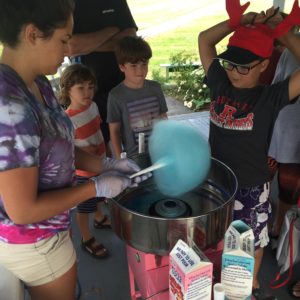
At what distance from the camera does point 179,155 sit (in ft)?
3.13

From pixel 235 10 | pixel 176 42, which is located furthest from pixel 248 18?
pixel 176 42

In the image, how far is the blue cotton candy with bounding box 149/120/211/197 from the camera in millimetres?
960

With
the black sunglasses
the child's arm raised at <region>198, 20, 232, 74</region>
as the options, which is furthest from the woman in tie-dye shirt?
the child's arm raised at <region>198, 20, 232, 74</region>

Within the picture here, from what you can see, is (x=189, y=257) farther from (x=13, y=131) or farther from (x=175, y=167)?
(x=13, y=131)

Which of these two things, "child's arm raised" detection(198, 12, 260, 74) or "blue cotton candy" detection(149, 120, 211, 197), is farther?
"child's arm raised" detection(198, 12, 260, 74)

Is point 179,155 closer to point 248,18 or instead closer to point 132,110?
point 248,18

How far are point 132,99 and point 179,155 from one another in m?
0.99

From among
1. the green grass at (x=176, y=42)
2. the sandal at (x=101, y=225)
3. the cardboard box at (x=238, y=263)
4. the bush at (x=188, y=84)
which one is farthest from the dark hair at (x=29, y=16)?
the green grass at (x=176, y=42)

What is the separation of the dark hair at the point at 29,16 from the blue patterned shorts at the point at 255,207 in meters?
1.02

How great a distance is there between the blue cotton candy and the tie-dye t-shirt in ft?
0.91

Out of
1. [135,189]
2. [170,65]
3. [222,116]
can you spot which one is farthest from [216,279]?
[170,65]

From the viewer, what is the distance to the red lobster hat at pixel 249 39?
132cm

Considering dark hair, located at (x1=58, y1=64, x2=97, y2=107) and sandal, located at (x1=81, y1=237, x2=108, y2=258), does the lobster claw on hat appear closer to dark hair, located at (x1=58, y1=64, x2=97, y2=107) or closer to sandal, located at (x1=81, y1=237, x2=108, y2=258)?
dark hair, located at (x1=58, y1=64, x2=97, y2=107)

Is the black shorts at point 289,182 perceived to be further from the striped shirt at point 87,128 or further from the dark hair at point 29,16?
the dark hair at point 29,16
